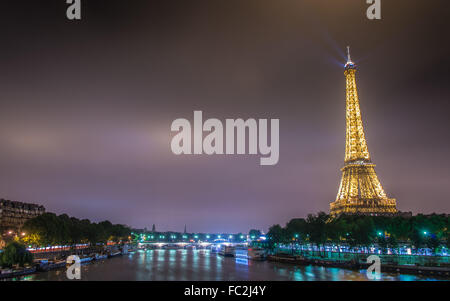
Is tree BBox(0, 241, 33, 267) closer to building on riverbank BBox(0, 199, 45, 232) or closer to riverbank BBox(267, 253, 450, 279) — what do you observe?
riverbank BBox(267, 253, 450, 279)

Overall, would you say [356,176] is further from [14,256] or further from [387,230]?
[14,256]

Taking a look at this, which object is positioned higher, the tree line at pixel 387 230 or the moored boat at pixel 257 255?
the tree line at pixel 387 230

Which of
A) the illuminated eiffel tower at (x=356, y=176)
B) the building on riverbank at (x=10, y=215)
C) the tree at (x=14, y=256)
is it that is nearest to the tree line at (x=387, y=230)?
the illuminated eiffel tower at (x=356, y=176)

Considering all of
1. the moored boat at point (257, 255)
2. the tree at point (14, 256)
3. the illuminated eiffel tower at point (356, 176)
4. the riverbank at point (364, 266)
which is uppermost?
the illuminated eiffel tower at point (356, 176)

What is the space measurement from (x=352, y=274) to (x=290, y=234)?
71.5 meters

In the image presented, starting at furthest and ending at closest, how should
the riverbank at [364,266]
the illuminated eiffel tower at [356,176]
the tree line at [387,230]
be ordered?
the illuminated eiffel tower at [356,176], the tree line at [387,230], the riverbank at [364,266]

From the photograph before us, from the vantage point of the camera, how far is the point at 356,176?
134 meters

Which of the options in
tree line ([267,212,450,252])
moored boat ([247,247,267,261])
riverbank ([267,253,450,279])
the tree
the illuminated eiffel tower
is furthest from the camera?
the illuminated eiffel tower

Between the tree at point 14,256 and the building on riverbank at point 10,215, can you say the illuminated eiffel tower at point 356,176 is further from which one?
the building on riverbank at point 10,215

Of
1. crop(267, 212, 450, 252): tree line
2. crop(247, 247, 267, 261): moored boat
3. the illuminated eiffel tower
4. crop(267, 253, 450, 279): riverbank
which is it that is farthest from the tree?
the illuminated eiffel tower

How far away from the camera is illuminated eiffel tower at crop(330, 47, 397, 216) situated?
12825cm

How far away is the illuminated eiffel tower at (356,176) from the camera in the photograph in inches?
5049

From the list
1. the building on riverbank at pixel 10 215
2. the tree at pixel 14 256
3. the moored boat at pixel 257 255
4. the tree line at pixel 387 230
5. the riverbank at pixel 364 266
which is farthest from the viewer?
the building on riverbank at pixel 10 215
